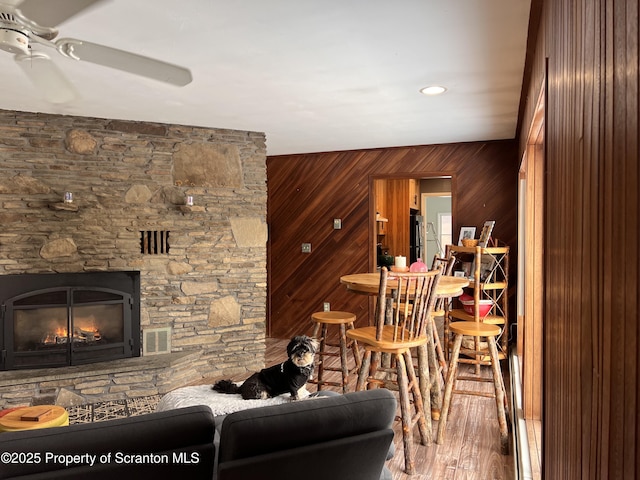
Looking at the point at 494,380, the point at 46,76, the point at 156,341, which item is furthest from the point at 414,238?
the point at 46,76

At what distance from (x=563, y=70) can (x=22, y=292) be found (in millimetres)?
4280

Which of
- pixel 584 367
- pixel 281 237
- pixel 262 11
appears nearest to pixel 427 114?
pixel 262 11

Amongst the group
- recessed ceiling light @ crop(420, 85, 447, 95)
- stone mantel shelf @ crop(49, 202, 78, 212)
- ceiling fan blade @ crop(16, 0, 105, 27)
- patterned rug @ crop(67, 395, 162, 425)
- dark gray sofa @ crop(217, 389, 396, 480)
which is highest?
recessed ceiling light @ crop(420, 85, 447, 95)

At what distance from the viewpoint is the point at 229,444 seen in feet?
5.09

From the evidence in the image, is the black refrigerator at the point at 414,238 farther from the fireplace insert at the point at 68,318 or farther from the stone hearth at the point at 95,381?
the fireplace insert at the point at 68,318

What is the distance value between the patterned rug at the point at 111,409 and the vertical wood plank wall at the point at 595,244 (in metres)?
3.39

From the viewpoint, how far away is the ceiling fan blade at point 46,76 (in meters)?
2.18

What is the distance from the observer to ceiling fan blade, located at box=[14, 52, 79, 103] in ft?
7.16

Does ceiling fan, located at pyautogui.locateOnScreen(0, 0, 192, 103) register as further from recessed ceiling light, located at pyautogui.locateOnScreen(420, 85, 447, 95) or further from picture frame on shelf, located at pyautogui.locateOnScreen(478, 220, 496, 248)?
picture frame on shelf, located at pyautogui.locateOnScreen(478, 220, 496, 248)

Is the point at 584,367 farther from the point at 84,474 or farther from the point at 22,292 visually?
the point at 22,292

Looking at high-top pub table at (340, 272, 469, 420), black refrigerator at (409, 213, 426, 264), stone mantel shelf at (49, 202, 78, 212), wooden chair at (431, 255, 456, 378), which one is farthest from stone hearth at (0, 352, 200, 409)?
black refrigerator at (409, 213, 426, 264)

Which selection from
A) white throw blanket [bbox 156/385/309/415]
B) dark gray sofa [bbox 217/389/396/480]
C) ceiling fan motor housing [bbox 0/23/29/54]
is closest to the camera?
dark gray sofa [bbox 217/389/396/480]

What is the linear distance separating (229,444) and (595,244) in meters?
1.23

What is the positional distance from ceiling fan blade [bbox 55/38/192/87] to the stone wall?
232 centimetres
